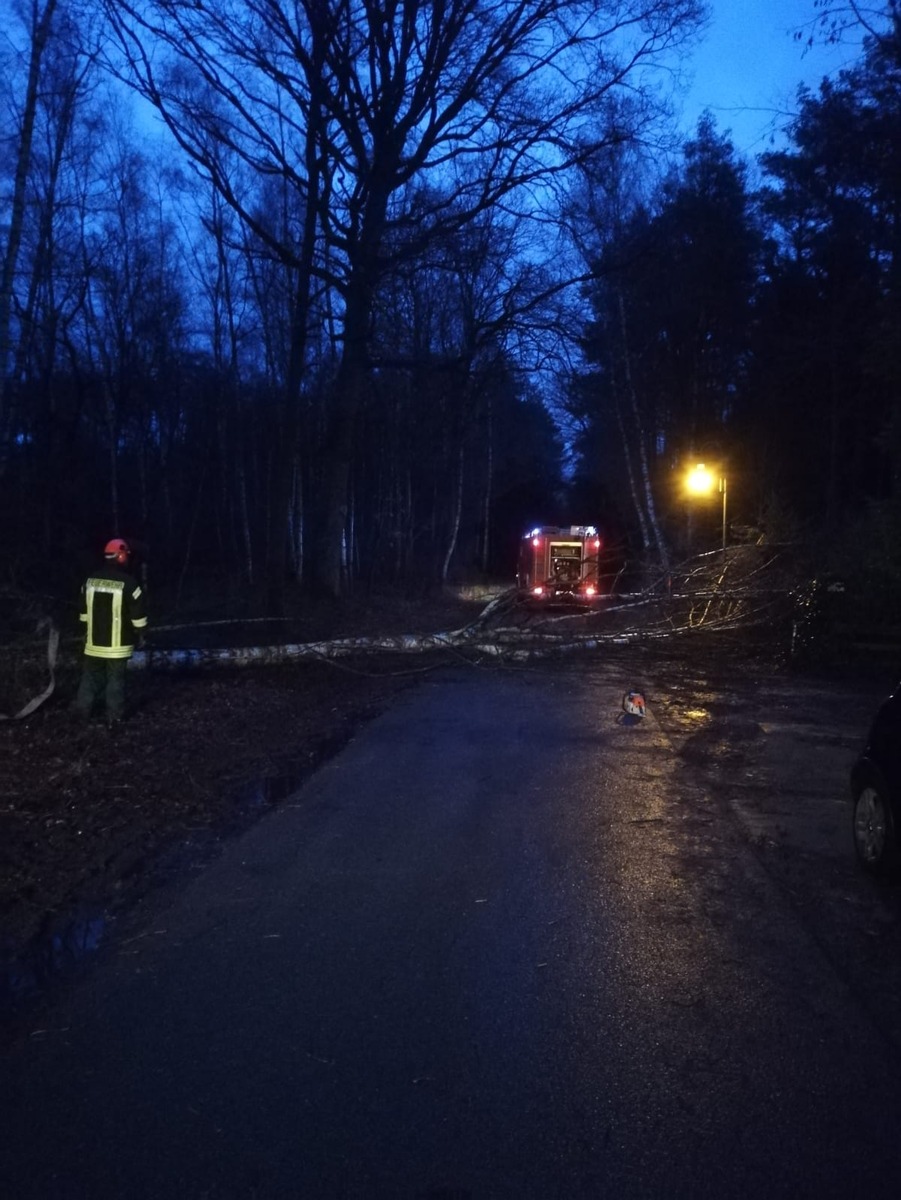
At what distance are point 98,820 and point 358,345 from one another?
1715cm

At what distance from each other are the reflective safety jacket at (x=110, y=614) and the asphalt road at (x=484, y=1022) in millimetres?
3641

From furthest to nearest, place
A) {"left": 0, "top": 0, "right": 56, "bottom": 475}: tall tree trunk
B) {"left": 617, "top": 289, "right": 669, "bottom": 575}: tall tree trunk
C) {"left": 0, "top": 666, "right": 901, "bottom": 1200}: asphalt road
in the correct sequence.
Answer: {"left": 617, "top": 289, "right": 669, "bottom": 575}: tall tree trunk
{"left": 0, "top": 0, "right": 56, "bottom": 475}: tall tree trunk
{"left": 0, "top": 666, "right": 901, "bottom": 1200}: asphalt road

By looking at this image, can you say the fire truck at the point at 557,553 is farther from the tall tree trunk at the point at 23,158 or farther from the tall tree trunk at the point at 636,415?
the tall tree trunk at the point at 23,158

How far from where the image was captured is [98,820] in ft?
26.8

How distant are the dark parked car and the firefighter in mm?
7243

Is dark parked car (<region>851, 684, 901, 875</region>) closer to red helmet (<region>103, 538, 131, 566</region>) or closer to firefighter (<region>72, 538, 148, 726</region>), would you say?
firefighter (<region>72, 538, 148, 726</region>)

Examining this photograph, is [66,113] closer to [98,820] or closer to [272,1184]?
[98,820]

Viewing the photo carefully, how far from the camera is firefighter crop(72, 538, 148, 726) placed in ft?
36.4

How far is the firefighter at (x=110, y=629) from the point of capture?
36.4ft

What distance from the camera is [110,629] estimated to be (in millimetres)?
11102

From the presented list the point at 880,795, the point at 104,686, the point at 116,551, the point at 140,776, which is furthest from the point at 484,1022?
the point at 116,551

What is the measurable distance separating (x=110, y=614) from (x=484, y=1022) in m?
7.45

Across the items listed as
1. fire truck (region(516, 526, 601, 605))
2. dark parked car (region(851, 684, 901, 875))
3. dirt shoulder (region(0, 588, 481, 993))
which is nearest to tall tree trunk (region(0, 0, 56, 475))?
dirt shoulder (region(0, 588, 481, 993))

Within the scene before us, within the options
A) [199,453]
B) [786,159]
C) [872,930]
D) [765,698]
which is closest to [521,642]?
[765,698]
